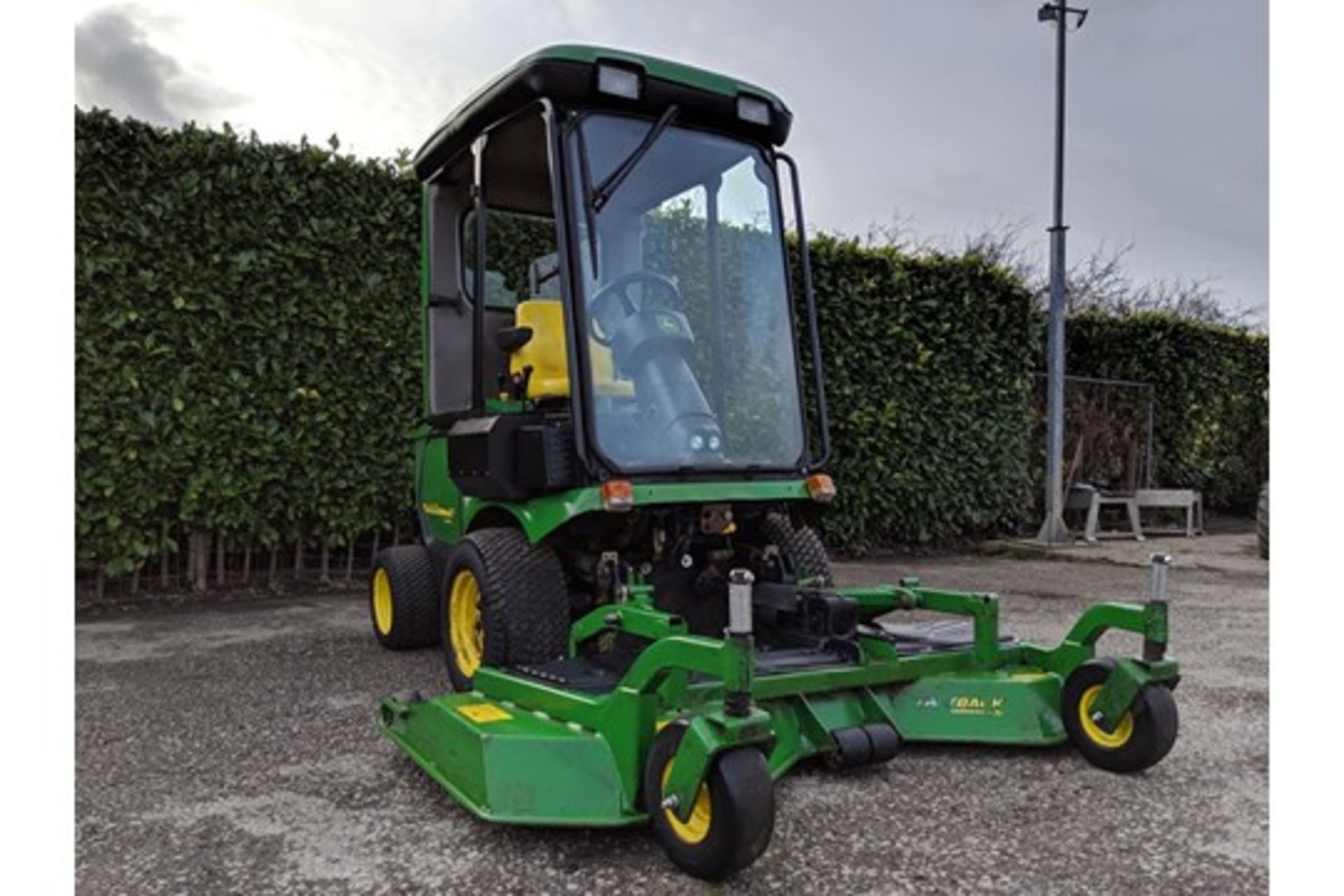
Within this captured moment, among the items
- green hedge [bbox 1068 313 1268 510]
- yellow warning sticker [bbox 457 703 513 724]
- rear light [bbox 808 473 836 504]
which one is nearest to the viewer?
yellow warning sticker [bbox 457 703 513 724]

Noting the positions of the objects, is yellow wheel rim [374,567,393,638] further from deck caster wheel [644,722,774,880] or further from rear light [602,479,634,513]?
deck caster wheel [644,722,774,880]

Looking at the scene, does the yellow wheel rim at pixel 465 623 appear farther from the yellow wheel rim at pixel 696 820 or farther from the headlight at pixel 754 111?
the headlight at pixel 754 111

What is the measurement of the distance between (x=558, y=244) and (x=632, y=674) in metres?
1.56

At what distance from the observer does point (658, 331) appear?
3.71 metres

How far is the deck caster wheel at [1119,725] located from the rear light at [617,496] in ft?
4.90

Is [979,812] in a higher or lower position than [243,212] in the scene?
lower

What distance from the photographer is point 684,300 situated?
3814 mm

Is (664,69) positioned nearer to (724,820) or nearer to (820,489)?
(820,489)

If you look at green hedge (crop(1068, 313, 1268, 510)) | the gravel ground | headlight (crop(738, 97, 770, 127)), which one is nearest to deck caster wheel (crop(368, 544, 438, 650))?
the gravel ground

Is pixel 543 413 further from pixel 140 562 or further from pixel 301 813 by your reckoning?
pixel 140 562

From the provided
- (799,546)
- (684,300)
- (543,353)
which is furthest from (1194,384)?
(543,353)

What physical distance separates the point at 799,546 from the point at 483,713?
156cm

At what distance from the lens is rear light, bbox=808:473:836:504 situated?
377cm

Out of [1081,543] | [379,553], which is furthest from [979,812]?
[1081,543]
